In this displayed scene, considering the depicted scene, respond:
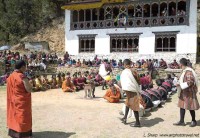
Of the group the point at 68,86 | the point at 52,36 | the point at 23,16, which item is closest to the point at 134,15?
the point at 52,36

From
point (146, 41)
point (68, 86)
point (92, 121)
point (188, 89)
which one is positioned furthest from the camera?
point (146, 41)

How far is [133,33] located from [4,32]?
17093 millimetres

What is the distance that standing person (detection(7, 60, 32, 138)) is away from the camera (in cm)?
674

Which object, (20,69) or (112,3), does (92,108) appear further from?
(112,3)

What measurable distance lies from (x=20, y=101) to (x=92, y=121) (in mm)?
2664

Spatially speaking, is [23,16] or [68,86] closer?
[68,86]

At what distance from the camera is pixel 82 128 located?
26.3 ft

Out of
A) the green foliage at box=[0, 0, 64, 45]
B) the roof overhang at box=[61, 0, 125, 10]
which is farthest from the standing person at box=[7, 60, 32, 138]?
the green foliage at box=[0, 0, 64, 45]

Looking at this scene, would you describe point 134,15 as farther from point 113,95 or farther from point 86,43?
point 113,95

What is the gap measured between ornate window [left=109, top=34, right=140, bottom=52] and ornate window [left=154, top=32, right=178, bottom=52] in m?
1.79

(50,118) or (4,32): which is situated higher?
(4,32)

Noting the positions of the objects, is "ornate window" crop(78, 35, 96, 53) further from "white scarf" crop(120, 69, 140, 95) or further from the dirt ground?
"white scarf" crop(120, 69, 140, 95)

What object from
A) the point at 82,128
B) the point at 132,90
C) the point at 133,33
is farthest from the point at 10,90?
the point at 133,33

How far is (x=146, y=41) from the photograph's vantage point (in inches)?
1031
